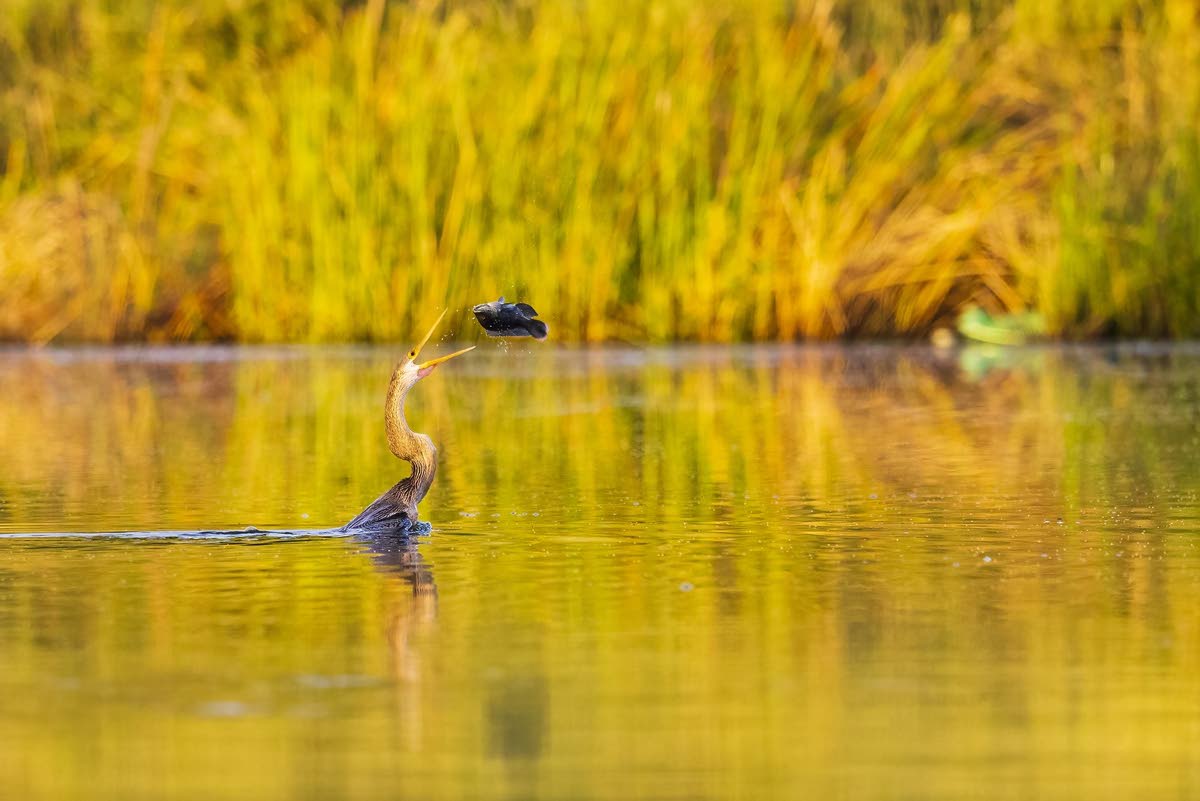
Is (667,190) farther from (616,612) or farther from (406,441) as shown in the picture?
(616,612)

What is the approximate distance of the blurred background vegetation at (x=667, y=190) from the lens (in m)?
19.8

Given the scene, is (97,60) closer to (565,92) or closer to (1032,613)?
(565,92)

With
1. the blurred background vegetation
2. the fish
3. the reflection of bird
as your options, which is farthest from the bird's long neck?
the blurred background vegetation

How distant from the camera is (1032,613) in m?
6.08

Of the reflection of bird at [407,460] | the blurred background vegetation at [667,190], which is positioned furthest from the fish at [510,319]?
the blurred background vegetation at [667,190]

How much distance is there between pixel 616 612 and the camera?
6.18 meters

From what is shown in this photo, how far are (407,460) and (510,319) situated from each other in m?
0.68

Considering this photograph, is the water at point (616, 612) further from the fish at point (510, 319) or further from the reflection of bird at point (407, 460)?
the fish at point (510, 319)

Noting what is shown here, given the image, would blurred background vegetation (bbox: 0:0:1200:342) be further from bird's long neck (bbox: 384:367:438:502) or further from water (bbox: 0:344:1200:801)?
bird's long neck (bbox: 384:367:438:502)

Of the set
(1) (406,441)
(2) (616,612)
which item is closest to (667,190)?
(1) (406,441)

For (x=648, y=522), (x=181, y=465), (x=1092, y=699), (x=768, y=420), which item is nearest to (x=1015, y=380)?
(x=768, y=420)

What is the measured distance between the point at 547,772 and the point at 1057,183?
52.5ft

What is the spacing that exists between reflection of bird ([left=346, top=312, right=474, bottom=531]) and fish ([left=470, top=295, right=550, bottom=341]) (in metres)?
0.37

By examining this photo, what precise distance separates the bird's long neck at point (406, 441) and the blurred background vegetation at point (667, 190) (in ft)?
37.2
